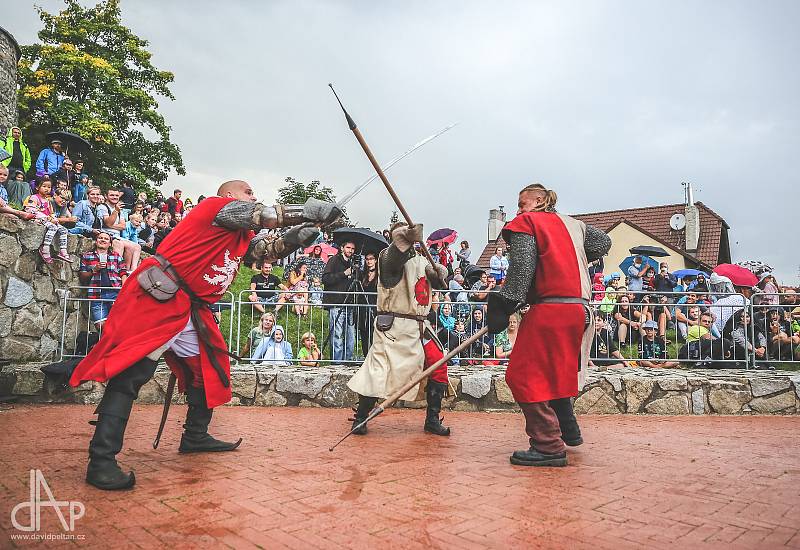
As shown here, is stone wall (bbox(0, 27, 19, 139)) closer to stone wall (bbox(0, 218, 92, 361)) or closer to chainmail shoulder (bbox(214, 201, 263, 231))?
stone wall (bbox(0, 218, 92, 361))

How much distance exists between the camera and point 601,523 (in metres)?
2.77

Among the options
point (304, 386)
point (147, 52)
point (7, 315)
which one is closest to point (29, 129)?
point (147, 52)

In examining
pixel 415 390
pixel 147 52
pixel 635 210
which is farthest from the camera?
pixel 635 210

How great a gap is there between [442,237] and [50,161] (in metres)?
7.73

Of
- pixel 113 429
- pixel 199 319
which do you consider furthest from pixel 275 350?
pixel 113 429

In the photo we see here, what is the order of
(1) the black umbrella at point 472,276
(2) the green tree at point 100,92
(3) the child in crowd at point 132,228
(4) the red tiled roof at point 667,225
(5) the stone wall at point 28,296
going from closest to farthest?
(5) the stone wall at point 28,296, (3) the child in crowd at point 132,228, (1) the black umbrella at point 472,276, (2) the green tree at point 100,92, (4) the red tiled roof at point 667,225

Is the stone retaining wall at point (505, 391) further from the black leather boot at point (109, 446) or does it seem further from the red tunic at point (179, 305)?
the black leather boot at point (109, 446)

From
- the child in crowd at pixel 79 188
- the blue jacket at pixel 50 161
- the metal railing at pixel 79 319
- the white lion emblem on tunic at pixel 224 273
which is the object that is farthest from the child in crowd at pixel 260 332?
the blue jacket at pixel 50 161

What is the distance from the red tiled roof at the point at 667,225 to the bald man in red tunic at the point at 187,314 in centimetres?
2510

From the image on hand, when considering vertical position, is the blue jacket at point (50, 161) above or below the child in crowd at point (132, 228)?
above

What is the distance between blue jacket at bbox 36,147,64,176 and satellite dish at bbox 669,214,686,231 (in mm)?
28127

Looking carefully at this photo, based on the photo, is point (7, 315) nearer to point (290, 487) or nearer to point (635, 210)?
point (290, 487)

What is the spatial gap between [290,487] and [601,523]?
1.69 metres

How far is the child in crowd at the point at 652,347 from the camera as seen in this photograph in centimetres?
761
